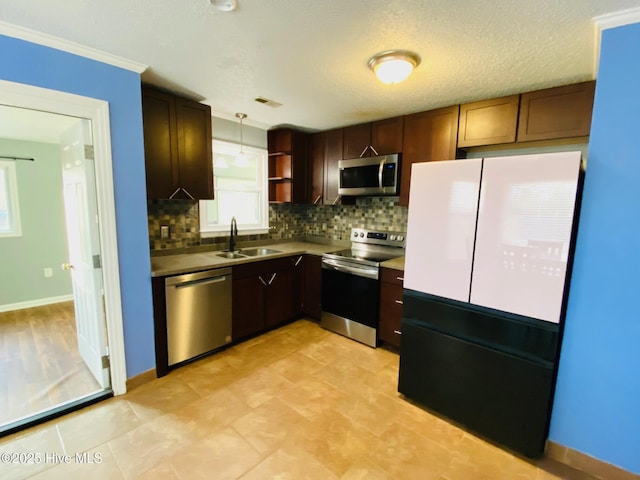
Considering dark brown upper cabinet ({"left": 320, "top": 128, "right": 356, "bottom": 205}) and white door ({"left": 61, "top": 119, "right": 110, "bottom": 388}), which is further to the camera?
dark brown upper cabinet ({"left": 320, "top": 128, "right": 356, "bottom": 205})

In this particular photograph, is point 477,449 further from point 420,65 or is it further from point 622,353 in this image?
point 420,65

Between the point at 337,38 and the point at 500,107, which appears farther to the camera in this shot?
the point at 500,107

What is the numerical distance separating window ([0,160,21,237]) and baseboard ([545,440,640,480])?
5897mm

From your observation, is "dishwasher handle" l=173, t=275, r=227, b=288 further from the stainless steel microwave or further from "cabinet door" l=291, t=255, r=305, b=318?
the stainless steel microwave

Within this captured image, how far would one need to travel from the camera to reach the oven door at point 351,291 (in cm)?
295

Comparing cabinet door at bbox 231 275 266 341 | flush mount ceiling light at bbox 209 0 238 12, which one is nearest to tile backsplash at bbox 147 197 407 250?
cabinet door at bbox 231 275 266 341

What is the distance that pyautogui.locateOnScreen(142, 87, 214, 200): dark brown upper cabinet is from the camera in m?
2.40

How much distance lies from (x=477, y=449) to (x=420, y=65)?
2.51m

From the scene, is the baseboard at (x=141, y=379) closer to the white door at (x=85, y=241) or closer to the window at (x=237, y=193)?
the white door at (x=85, y=241)

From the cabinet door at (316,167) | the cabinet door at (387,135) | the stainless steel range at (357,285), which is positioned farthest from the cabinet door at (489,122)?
the cabinet door at (316,167)

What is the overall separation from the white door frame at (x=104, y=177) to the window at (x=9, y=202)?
3.00 m

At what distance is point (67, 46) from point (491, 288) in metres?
2.97

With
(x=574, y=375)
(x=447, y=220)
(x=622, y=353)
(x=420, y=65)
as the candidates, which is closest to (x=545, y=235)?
(x=447, y=220)

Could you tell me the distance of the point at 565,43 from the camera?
1.67 m
